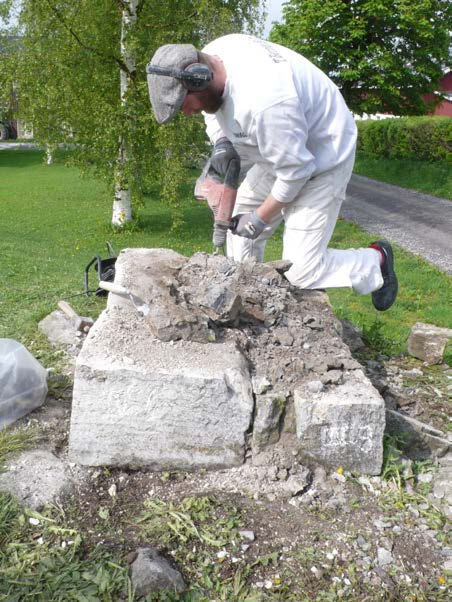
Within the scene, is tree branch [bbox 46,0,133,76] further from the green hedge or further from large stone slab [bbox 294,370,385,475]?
the green hedge

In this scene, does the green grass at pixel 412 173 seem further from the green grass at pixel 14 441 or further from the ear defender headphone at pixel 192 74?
the green grass at pixel 14 441

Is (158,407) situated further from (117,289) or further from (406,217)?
(406,217)

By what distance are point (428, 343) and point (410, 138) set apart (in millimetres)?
14948

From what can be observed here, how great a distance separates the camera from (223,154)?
364cm

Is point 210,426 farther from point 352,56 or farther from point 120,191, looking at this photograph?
point 352,56

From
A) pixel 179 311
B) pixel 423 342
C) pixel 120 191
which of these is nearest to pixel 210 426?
pixel 179 311

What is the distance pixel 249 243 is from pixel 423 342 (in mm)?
1571

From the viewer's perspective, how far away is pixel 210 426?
2881 mm

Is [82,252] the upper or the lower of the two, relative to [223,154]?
lower

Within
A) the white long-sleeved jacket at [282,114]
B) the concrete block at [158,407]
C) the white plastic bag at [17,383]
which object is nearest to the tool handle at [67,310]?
the white plastic bag at [17,383]

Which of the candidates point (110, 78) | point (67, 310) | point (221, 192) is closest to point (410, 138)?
point (110, 78)

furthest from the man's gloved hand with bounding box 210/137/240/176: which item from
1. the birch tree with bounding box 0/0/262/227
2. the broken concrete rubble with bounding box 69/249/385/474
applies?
the birch tree with bounding box 0/0/262/227

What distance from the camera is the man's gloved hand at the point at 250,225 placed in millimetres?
3660

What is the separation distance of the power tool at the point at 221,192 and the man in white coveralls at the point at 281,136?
81 millimetres
